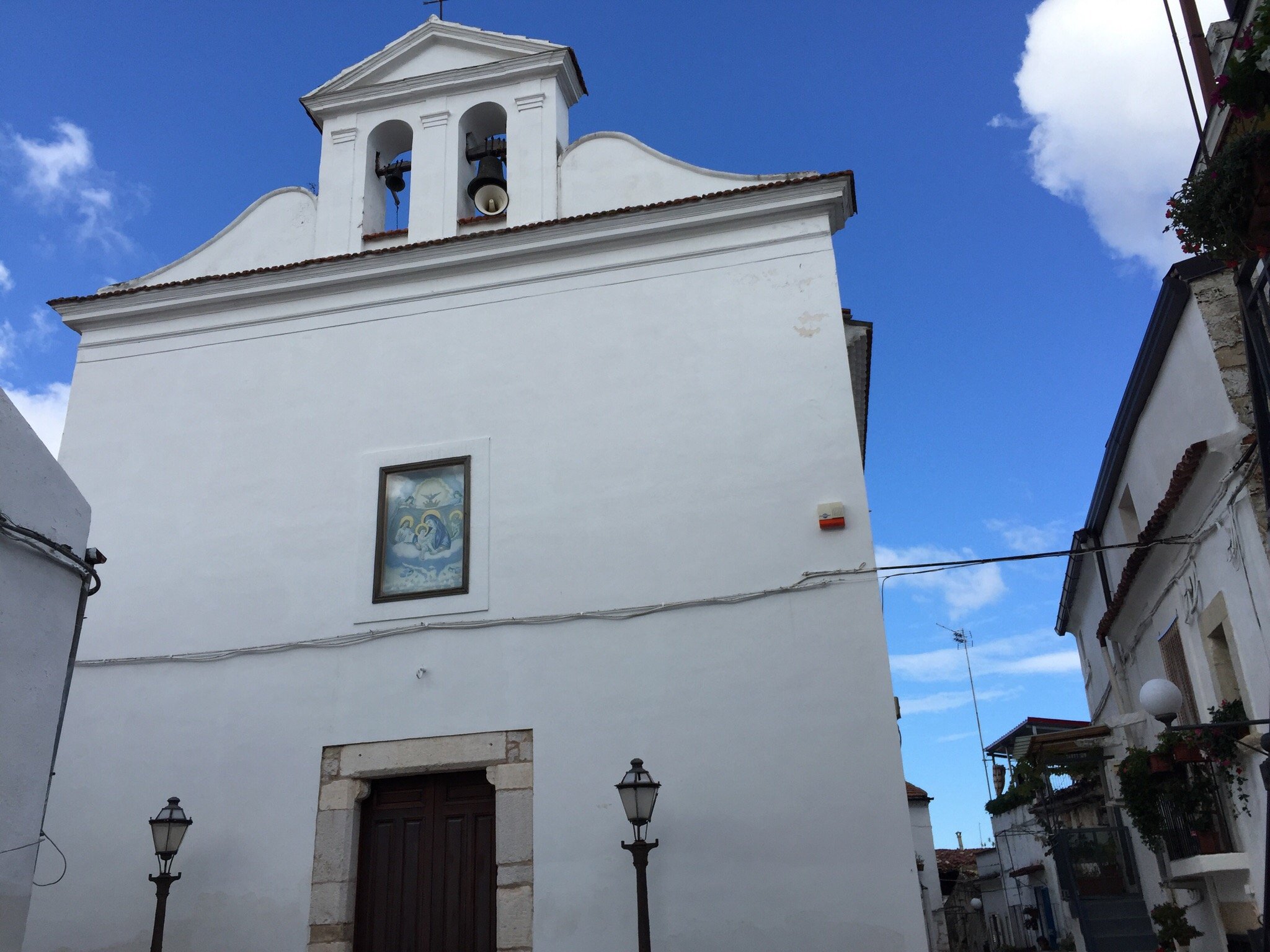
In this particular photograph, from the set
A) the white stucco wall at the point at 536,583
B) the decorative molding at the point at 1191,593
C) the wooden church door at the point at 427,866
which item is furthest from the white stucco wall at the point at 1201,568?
the wooden church door at the point at 427,866

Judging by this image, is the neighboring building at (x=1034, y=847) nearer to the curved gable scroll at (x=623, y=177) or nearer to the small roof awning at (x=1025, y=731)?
the small roof awning at (x=1025, y=731)

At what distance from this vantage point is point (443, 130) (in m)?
9.31

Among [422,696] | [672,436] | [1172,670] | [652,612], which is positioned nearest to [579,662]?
[652,612]

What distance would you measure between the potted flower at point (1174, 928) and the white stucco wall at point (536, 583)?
480cm

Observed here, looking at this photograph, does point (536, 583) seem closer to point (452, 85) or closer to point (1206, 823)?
point (452, 85)

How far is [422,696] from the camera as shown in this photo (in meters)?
7.23

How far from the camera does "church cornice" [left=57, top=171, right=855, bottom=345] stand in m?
8.14

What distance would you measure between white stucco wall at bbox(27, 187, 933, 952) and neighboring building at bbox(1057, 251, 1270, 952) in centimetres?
214

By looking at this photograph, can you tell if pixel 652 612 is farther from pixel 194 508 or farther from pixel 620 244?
pixel 194 508

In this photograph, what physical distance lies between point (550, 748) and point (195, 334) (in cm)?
477

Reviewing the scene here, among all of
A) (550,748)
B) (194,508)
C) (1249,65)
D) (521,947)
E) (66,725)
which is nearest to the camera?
(1249,65)

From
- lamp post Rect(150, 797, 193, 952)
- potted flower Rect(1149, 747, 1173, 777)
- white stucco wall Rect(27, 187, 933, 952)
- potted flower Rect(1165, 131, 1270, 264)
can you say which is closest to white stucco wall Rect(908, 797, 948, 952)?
potted flower Rect(1149, 747, 1173, 777)

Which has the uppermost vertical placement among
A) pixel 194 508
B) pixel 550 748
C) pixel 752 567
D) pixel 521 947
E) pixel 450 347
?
pixel 450 347

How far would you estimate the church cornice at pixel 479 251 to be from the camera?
320 inches
